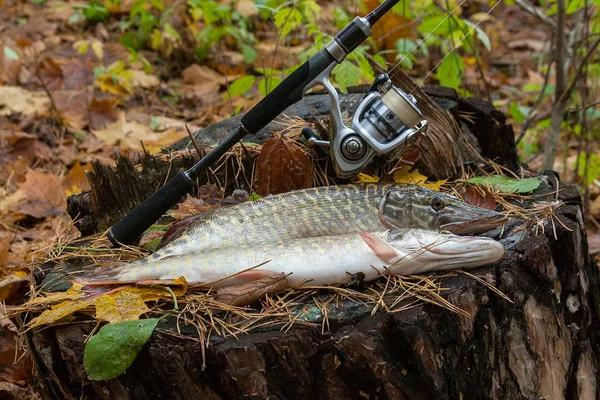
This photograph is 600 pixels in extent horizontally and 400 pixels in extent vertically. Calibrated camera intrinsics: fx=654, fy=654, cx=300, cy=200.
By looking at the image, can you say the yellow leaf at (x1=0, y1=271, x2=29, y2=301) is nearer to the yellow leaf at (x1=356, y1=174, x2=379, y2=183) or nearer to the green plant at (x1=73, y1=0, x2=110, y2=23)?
the yellow leaf at (x1=356, y1=174, x2=379, y2=183)

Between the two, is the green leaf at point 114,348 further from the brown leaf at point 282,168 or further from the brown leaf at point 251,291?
the brown leaf at point 282,168

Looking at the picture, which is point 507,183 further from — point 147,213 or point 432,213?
point 147,213

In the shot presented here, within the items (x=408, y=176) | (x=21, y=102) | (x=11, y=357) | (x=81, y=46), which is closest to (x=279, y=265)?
(x=408, y=176)

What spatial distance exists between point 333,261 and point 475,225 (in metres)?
0.63

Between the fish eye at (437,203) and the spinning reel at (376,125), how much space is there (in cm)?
31

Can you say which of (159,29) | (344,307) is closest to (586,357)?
(344,307)

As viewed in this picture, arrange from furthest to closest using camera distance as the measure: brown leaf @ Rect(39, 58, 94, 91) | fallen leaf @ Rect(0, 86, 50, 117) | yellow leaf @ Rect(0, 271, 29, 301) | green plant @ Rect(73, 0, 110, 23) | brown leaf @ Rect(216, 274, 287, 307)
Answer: green plant @ Rect(73, 0, 110, 23)
brown leaf @ Rect(39, 58, 94, 91)
fallen leaf @ Rect(0, 86, 50, 117)
yellow leaf @ Rect(0, 271, 29, 301)
brown leaf @ Rect(216, 274, 287, 307)

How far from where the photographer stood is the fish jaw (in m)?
2.43

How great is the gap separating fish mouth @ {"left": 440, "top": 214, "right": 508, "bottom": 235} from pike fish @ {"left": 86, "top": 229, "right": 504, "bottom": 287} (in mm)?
175

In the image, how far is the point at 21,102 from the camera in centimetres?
575

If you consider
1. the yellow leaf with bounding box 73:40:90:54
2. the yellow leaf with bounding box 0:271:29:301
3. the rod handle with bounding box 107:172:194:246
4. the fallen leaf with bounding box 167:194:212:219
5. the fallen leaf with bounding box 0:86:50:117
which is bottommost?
the yellow leaf with bounding box 0:271:29:301

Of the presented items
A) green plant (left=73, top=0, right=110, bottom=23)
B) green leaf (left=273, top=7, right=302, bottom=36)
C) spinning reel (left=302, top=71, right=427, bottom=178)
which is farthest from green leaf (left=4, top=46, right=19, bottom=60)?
spinning reel (left=302, top=71, right=427, bottom=178)

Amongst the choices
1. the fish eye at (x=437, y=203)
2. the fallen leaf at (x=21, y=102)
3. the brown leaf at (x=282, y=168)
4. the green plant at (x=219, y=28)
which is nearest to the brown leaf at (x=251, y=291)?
the fish eye at (x=437, y=203)

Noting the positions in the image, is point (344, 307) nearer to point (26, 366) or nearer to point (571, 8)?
point (26, 366)
